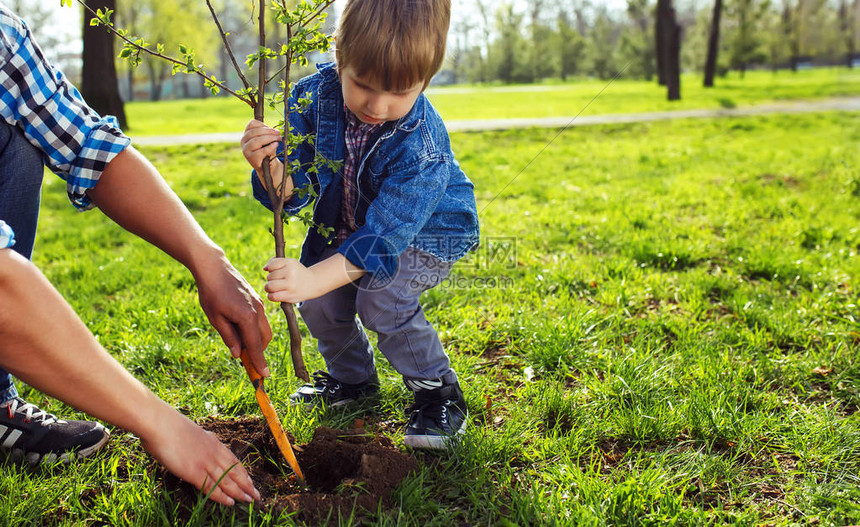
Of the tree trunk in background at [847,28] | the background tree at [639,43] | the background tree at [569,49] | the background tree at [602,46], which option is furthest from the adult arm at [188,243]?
the tree trunk in background at [847,28]

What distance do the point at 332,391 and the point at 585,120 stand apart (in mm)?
10674

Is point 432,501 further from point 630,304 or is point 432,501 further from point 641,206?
point 641,206

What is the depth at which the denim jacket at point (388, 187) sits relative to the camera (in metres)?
1.84

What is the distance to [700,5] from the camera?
3509 centimetres

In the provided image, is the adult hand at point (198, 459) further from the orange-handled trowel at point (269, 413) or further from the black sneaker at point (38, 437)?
the black sneaker at point (38, 437)

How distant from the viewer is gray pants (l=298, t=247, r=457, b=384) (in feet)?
6.59

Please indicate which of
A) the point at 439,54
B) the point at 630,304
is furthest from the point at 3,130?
the point at 630,304

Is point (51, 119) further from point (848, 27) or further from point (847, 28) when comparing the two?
point (847, 28)

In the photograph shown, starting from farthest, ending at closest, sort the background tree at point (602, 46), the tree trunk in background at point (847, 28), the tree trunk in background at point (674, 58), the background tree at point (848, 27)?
the tree trunk in background at point (847, 28) < the background tree at point (848, 27) < the background tree at point (602, 46) < the tree trunk in background at point (674, 58)

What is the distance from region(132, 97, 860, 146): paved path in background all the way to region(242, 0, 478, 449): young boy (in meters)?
7.88

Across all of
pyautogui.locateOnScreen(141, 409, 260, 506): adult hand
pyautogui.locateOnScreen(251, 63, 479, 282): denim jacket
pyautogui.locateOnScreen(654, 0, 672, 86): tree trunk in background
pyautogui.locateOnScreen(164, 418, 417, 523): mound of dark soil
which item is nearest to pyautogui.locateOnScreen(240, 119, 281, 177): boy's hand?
pyautogui.locateOnScreen(251, 63, 479, 282): denim jacket

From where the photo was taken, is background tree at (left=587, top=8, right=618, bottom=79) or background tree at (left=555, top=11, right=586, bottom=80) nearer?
background tree at (left=555, top=11, right=586, bottom=80)

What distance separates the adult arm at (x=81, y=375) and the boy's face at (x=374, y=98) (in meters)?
0.92

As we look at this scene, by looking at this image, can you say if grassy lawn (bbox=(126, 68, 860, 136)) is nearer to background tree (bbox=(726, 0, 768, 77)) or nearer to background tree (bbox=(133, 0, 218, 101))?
background tree (bbox=(726, 0, 768, 77))
